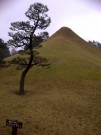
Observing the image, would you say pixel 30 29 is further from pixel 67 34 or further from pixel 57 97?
pixel 67 34

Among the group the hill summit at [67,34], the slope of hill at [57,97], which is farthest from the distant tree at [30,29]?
the hill summit at [67,34]

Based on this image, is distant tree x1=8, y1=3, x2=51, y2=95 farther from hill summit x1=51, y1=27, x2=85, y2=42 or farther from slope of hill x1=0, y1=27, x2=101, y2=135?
hill summit x1=51, y1=27, x2=85, y2=42

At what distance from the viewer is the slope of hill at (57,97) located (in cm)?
1661

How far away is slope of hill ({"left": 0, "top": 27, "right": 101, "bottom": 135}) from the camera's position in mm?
16609

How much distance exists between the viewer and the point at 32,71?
29.8 metres

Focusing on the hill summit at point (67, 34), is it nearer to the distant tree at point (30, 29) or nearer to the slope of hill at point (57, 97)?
the slope of hill at point (57, 97)

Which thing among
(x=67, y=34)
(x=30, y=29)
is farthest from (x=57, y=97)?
(x=67, y=34)

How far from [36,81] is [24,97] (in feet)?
17.5

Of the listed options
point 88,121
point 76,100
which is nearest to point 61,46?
point 76,100

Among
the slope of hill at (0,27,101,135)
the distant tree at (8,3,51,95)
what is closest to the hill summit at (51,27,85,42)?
the slope of hill at (0,27,101,135)

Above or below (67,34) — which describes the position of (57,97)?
below

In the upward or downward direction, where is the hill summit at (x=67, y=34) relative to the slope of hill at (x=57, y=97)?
upward

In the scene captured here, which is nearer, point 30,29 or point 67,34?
point 30,29

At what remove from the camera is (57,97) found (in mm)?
21719
